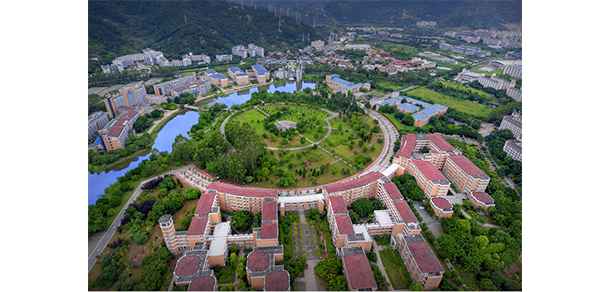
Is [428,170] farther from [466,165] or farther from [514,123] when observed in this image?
[514,123]

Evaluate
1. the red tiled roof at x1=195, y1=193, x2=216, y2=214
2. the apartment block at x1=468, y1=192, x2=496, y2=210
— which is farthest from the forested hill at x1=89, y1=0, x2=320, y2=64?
the apartment block at x1=468, y1=192, x2=496, y2=210

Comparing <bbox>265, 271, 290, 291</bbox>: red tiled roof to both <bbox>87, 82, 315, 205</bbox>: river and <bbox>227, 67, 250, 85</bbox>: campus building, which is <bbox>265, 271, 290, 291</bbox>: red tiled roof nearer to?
<bbox>87, 82, 315, 205</bbox>: river

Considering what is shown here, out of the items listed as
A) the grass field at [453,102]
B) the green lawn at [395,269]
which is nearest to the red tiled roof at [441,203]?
the green lawn at [395,269]

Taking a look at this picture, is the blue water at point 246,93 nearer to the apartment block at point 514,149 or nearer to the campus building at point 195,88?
the campus building at point 195,88

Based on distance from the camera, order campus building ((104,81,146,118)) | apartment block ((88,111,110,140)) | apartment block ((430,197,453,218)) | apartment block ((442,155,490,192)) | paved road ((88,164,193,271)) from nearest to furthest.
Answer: paved road ((88,164,193,271))
apartment block ((430,197,453,218))
apartment block ((442,155,490,192))
apartment block ((88,111,110,140))
campus building ((104,81,146,118))

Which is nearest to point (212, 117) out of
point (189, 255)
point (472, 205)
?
point (189, 255)

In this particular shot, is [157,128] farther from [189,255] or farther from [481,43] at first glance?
[481,43]


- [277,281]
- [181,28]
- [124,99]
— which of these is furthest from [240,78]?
[277,281]
